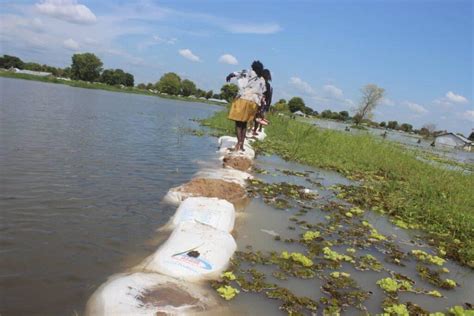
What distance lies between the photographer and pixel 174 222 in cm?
486

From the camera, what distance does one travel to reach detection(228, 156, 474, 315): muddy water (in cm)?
351

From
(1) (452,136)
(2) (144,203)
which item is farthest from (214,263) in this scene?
(1) (452,136)

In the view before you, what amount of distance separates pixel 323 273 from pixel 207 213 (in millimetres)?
1576

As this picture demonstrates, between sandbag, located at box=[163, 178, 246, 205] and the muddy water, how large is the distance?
33cm

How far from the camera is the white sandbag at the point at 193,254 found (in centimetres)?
360

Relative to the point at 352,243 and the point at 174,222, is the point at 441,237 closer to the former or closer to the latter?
the point at 352,243

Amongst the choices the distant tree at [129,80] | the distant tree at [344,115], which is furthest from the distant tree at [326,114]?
the distant tree at [129,80]

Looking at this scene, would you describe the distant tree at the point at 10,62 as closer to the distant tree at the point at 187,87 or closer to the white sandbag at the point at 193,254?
the distant tree at the point at 187,87

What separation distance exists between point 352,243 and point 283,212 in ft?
4.27

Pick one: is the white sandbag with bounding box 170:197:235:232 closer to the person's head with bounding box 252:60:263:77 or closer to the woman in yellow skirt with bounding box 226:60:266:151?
the woman in yellow skirt with bounding box 226:60:266:151

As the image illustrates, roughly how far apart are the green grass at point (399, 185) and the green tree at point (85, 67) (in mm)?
86335

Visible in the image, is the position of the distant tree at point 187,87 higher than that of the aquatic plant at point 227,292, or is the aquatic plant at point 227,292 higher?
the distant tree at point 187,87

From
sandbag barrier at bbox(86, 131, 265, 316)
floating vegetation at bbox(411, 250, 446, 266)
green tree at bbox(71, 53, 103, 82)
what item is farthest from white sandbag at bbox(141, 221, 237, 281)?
green tree at bbox(71, 53, 103, 82)

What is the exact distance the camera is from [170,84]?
10681cm
